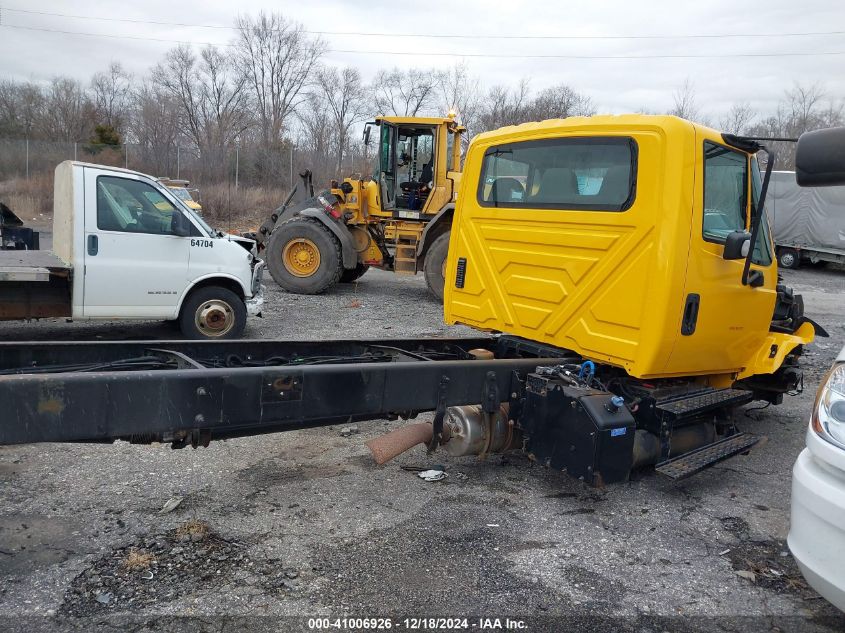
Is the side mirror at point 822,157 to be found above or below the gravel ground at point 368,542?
above

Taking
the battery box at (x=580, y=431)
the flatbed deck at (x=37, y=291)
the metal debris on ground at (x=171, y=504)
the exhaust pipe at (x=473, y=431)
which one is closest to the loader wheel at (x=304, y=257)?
the flatbed deck at (x=37, y=291)

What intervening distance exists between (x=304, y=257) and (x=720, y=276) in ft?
30.5

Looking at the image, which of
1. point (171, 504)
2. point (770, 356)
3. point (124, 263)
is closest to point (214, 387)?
point (171, 504)

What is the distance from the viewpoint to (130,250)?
7.09m

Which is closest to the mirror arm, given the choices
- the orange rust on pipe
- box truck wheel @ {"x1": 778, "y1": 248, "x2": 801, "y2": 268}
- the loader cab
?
the orange rust on pipe

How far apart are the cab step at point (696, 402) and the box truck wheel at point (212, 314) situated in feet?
17.2

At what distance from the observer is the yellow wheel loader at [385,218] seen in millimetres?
12242

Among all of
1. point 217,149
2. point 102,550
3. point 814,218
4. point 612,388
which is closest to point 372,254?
point 612,388

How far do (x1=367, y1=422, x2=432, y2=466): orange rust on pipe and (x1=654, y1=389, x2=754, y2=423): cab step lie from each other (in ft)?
4.93

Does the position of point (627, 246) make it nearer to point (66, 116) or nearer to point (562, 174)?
point (562, 174)

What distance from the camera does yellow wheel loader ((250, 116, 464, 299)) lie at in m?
12.2

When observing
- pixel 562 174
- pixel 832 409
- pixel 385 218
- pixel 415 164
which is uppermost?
pixel 415 164

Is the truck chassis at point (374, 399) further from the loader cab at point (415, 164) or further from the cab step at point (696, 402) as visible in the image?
the loader cab at point (415, 164)

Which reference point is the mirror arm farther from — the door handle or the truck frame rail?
the truck frame rail
